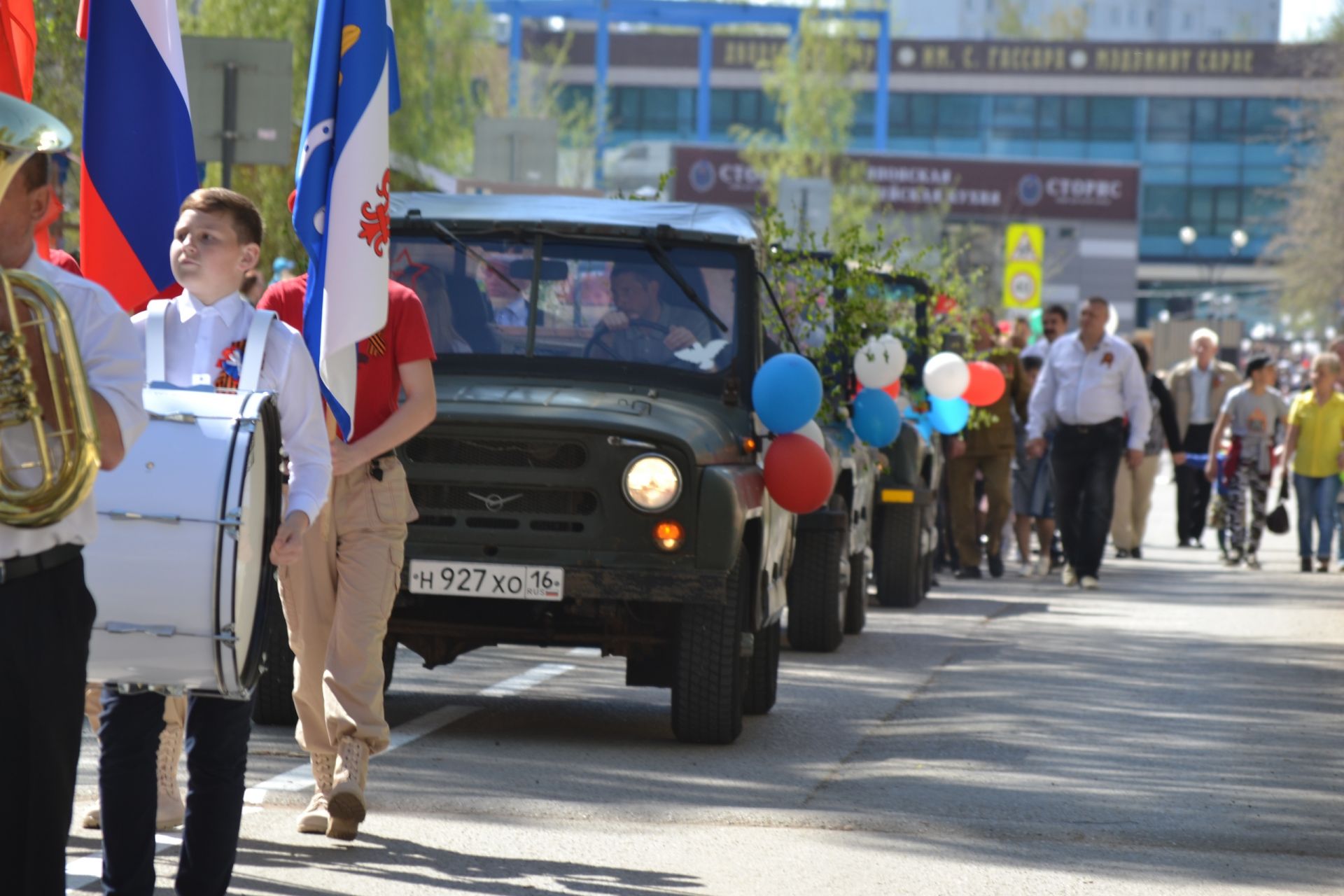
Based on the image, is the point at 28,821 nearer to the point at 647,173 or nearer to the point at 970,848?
the point at 970,848

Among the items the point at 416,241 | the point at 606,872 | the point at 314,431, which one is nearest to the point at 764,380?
the point at 416,241

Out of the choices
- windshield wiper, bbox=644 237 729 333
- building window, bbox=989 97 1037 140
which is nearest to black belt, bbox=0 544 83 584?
windshield wiper, bbox=644 237 729 333

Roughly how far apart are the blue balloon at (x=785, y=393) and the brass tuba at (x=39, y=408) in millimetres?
5673

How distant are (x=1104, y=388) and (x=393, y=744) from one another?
32.3ft

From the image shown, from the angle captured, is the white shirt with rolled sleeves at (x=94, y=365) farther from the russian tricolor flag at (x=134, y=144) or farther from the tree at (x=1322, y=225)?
the tree at (x=1322, y=225)

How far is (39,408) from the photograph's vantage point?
405 centimetres

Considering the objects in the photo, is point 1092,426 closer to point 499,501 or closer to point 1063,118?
point 499,501

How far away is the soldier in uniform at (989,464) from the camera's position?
19.0 meters

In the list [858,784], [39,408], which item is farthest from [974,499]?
[39,408]

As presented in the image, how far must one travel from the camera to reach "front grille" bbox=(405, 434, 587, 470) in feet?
29.1

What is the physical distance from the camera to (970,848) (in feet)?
23.2

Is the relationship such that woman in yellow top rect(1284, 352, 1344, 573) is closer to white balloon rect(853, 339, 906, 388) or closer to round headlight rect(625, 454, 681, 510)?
white balloon rect(853, 339, 906, 388)

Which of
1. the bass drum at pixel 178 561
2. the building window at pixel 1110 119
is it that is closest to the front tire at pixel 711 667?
the bass drum at pixel 178 561

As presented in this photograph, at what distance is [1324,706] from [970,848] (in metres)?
4.40
